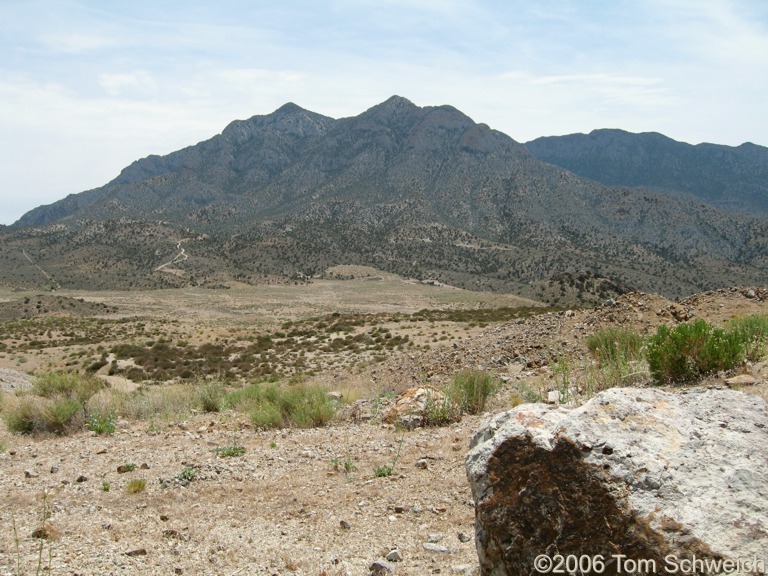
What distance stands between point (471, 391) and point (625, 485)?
21.3ft

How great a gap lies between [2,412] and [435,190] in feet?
531

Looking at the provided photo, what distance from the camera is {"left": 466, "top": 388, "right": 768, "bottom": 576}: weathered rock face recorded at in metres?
3.01

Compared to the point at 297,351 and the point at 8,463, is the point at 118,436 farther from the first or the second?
the point at 297,351

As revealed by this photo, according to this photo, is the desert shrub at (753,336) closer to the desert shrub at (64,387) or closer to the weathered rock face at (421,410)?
the weathered rock face at (421,410)

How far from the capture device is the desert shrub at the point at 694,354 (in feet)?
24.4

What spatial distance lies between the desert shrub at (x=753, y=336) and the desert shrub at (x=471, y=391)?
13.1 ft

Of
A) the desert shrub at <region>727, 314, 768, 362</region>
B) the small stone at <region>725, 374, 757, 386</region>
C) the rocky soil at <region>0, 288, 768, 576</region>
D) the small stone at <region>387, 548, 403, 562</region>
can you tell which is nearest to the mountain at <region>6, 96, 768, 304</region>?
the desert shrub at <region>727, 314, 768, 362</region>

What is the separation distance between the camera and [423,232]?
141m

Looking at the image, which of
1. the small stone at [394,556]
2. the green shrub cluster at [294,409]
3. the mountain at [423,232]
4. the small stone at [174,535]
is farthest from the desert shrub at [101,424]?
the mountain at [423,232]

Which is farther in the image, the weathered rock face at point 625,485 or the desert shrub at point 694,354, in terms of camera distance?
the desert shrub at point 694,354

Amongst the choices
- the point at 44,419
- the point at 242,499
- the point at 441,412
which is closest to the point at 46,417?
the point at 44,419

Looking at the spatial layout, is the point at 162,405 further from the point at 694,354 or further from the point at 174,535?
the point at 694,354
